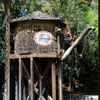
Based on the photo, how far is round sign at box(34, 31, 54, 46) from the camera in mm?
9852

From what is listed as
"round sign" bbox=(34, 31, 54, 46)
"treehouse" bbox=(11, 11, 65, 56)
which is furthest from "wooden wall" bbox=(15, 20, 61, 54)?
"round sign" bbox=(34, 31, 54, 46)

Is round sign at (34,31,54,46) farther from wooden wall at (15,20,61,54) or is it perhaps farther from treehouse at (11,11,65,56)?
wooden wall at (15,20,61,54)

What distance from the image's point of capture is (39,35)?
9891mm

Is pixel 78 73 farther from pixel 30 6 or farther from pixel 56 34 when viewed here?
pixel 56 34

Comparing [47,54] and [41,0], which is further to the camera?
[41,0]

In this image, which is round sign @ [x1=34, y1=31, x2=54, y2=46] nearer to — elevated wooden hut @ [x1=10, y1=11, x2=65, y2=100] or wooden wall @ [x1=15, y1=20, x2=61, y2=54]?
elevated wooden hut @ [x1=10, y1=11, x2=65, y2=100]

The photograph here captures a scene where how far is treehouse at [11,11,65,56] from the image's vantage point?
9.88 meters

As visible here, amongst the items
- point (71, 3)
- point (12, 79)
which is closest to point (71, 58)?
point (71, 3)

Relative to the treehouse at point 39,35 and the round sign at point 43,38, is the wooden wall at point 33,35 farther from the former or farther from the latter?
the round sign at point 43,38

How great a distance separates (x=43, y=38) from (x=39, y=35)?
23cm

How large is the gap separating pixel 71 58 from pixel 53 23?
8.51 meters

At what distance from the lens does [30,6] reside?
16984mm

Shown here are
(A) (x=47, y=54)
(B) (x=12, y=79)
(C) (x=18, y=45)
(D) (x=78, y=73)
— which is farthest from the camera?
(D) (x=78, y=73)

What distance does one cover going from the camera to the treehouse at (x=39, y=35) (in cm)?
988
